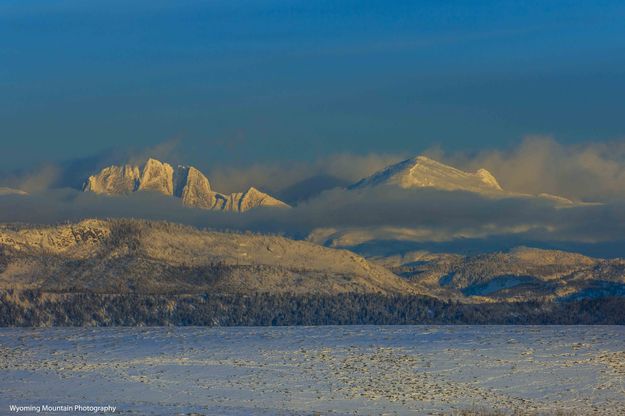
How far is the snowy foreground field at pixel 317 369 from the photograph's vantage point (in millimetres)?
86188

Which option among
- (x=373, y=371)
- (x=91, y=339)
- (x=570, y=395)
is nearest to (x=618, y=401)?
(x=570, y=395)

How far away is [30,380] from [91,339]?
2128cm

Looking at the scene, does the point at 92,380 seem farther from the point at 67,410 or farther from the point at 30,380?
the point at 67,410

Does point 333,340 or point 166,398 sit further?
point 333,340

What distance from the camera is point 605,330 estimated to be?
121438 millimetres

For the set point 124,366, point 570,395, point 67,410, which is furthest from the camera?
point 124,366

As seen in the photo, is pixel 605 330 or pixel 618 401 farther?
pixel 605 330

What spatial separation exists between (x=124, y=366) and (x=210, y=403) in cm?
1682

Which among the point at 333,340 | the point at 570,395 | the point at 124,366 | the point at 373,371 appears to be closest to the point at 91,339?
the point at 124,366

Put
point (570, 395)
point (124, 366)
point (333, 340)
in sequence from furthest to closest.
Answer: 1. point (333, 340)
2. point (124, 366)
3. point (570, 395)

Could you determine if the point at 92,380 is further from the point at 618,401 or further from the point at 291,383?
the point at 618,401

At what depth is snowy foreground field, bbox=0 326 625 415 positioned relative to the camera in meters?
86.2

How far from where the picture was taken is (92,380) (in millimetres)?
92938

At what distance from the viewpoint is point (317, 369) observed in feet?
323
